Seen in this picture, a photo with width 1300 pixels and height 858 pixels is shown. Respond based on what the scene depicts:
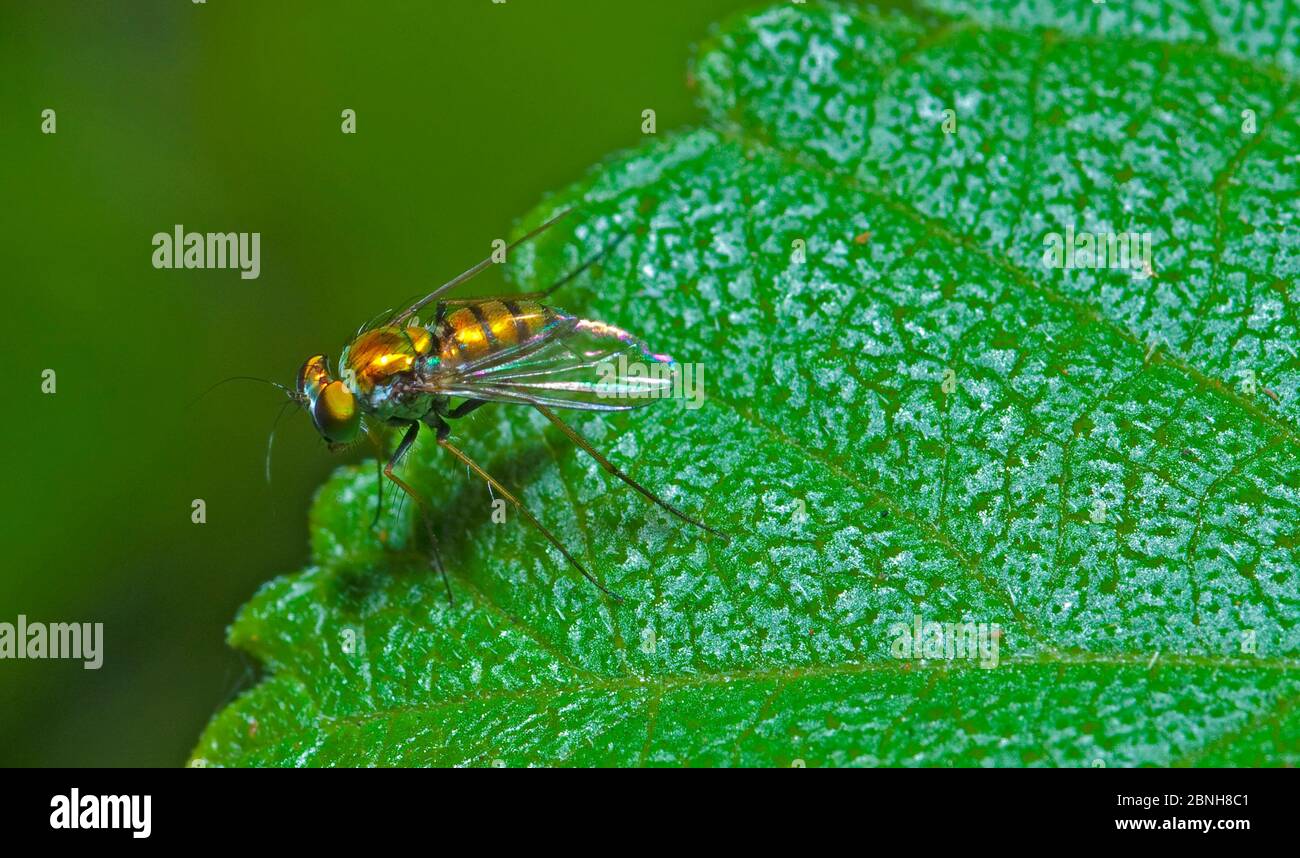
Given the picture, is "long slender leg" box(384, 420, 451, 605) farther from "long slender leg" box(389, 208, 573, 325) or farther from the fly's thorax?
"long slender leg" box(389, 208, 573, 325)

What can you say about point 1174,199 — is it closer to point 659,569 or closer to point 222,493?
point 659,569

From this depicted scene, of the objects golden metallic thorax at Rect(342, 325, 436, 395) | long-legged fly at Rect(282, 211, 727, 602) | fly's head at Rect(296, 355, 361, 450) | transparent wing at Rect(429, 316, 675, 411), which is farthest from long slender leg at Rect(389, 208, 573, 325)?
fly's head at Rect(296, 355, 361, 450)

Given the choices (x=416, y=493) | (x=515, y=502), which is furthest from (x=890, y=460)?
(x=416, y=493)

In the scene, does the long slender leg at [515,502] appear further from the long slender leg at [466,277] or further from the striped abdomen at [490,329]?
the long slender leg at [466,277]

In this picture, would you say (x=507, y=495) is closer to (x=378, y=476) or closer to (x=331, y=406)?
(x=378, y=476)

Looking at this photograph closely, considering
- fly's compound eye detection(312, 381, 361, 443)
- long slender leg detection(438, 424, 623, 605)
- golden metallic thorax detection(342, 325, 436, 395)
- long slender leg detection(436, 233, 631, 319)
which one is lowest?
long slender leg detection(438, 424, 623, 605)

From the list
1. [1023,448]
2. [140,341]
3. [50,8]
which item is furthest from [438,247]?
[1023,448]

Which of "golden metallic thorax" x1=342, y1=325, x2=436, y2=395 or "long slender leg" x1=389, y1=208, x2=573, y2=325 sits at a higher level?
"long slender leg" x1=389, y1=208, x2=573, y2=325
